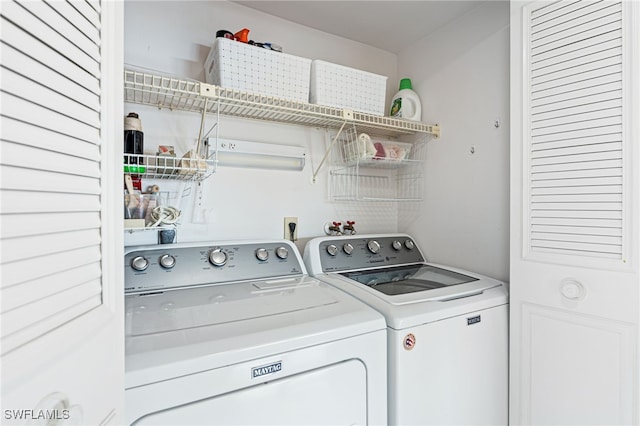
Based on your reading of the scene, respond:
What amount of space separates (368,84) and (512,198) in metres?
0.98

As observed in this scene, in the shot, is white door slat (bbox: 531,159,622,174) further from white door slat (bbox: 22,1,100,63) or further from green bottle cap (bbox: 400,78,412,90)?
white door slat (bbox: 22,1,100,63)

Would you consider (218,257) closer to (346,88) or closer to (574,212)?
(346,88)

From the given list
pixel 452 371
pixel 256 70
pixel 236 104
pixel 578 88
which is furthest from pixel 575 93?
pixel 236 104

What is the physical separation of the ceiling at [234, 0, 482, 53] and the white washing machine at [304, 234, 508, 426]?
1371 millimetres

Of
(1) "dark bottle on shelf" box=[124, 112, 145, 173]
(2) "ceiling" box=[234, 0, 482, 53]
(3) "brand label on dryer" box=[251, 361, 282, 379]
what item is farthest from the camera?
(2) "ceiling" box=[234, 0, 482, 53]

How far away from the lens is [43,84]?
0.44 metres

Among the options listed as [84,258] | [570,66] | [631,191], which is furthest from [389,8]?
[84,258]

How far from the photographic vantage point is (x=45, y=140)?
1.44 ft

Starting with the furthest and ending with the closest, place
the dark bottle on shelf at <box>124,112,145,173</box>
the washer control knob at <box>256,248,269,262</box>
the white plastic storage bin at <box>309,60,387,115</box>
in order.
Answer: the white plastic storage bin at <box>309,60,387,115</box>, the washer control knob at <box>256,248,269,262</box>, the dark bottle on shelf at <box>124,112,145,173</box>

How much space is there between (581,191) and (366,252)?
1.02 meters

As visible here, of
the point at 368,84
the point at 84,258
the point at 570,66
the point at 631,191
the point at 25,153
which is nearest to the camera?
the point at 25,153

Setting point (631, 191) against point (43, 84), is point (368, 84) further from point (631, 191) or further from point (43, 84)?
point (43, 84)

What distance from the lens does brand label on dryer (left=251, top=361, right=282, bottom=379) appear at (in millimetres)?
865

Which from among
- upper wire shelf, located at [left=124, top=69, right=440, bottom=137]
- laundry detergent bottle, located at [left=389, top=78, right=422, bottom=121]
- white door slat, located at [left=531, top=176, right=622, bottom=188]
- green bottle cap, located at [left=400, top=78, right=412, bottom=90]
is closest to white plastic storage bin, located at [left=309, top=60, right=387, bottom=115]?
upper wire shelf, located at [left=124, top=69, right=440, bottom=137]
